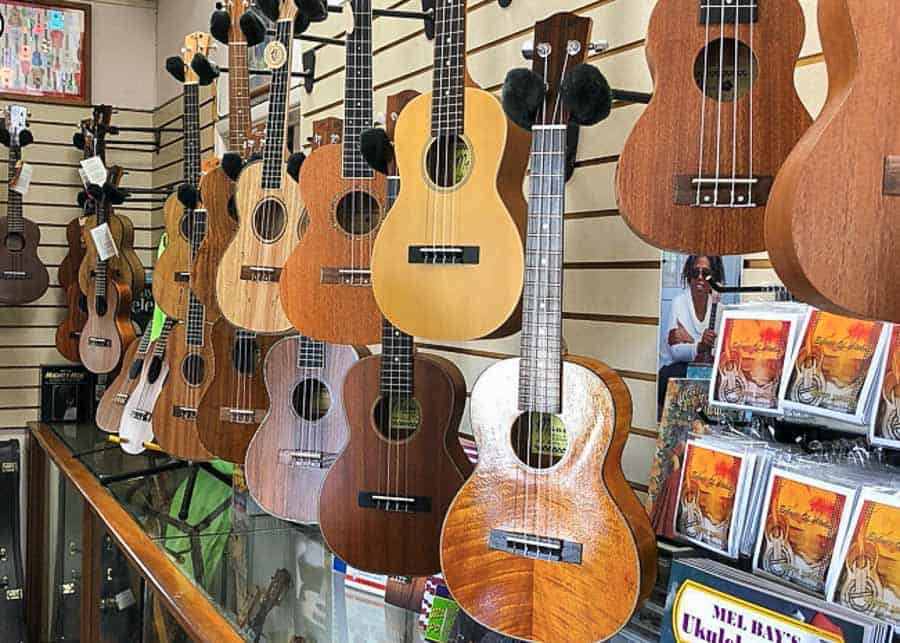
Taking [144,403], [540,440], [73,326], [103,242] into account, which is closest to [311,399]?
[540,440]

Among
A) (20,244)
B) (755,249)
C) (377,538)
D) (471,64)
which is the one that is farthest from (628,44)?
(20,244)

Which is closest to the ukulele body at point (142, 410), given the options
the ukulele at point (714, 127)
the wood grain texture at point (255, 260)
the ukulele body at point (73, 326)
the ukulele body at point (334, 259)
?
the wood grain texture at point (255, 260)

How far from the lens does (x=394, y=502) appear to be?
1744 millimetres

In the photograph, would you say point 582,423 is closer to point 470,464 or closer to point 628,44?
point 470,464

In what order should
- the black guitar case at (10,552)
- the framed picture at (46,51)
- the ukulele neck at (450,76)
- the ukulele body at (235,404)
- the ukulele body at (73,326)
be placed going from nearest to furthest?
the ukulele neck at (450,76)
the ukulele body at (235,404)
the black guitar case at (10,552)
the ukulele body at (73,326)
the framed picture at (46,51)

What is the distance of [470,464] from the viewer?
5.81 ft

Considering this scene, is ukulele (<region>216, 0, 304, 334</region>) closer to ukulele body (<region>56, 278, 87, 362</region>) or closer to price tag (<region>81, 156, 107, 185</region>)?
price tag (<region>81, 156, 107, 185</region>)

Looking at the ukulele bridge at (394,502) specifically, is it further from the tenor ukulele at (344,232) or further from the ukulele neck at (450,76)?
the ukulele neck at (450,76)

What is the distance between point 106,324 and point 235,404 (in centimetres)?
193

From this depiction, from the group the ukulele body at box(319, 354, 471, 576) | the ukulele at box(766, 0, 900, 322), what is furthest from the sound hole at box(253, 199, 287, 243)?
the ukulele at box(766, 0, 900, 322)

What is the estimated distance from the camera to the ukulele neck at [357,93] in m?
1.90

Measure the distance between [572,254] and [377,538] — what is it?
671 mm

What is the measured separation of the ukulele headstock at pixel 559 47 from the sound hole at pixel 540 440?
0.48 m

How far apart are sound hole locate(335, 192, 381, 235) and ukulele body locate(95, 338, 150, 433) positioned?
5.74 ft
